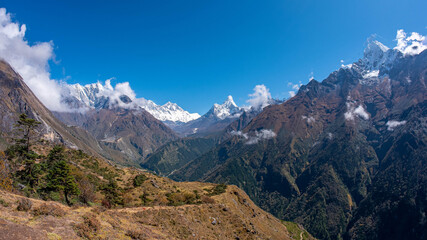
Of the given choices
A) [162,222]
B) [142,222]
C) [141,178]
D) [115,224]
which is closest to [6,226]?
[115,224]

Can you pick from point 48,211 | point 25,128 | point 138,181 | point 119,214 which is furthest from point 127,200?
point 48,211

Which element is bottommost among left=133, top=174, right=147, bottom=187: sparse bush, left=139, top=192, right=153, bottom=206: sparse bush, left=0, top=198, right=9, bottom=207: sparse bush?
left=0, top=198, right=9, bottom=207: sparse bush

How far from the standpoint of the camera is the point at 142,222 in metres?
35.6

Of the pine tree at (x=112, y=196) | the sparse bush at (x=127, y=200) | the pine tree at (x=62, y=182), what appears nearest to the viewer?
the pine tree at (x=62, y=182)

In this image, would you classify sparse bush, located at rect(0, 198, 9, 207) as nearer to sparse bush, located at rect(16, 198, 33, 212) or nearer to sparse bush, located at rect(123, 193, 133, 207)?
sparse bush, located at rect(16, 198, 33, 212)

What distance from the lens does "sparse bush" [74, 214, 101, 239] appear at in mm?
22372

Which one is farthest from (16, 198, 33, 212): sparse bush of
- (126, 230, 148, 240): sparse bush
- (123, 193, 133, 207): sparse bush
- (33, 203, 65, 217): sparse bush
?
(123, 193, 133, 207): sparse bush

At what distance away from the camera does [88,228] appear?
2338cm

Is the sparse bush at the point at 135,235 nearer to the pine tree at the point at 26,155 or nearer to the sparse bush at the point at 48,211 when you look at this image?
the sparse bush at the point at 48,211

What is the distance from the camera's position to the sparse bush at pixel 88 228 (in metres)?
22.4

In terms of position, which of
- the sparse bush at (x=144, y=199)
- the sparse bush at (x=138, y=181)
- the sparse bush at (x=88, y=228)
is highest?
the sparse bush at (x=138, y=181)

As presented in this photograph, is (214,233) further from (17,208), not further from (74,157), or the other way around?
(74,157)

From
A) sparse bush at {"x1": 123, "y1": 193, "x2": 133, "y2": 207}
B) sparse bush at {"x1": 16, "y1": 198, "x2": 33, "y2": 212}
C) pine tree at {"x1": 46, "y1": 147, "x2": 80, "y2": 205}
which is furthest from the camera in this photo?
sparse bush at {"x1": 123, "y1": 193, "x2": 133, "y2": 207}

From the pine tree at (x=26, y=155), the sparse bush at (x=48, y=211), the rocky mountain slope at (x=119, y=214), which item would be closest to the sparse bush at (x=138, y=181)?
the rocky mountain slope at (x=119, y=214)
